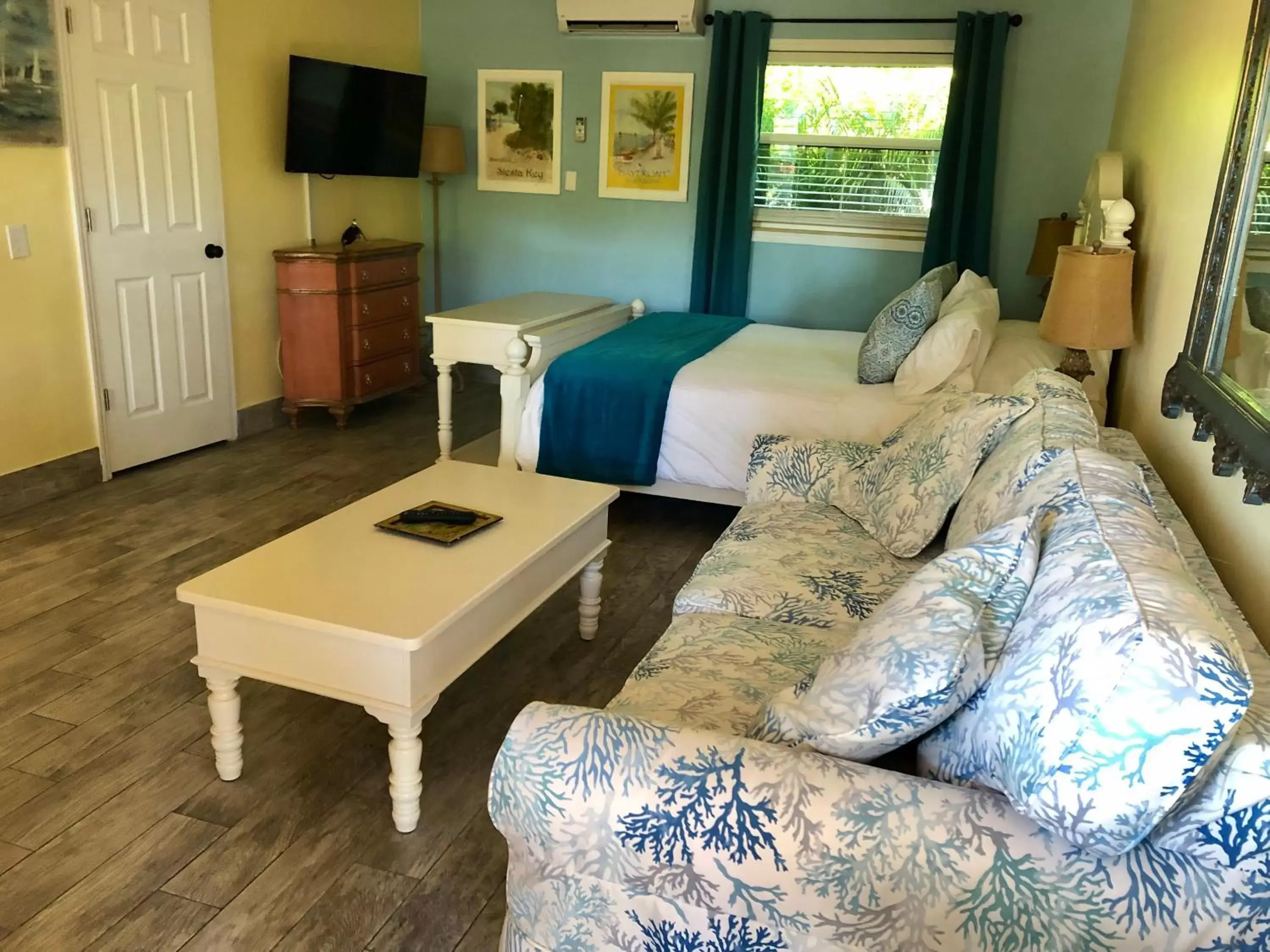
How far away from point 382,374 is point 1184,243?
3940mm

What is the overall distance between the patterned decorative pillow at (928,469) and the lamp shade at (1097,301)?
528mm

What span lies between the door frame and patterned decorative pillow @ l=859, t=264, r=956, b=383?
310 cm

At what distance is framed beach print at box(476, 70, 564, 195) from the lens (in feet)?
19.2

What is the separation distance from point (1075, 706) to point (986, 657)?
26cm

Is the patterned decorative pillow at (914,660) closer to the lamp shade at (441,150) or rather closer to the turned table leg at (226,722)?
the turned table leg at (226,722)

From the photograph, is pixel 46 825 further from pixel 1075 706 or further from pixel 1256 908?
pixel 1256 908

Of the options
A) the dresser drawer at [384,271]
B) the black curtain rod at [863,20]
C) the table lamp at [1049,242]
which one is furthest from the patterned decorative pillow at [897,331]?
the dresser drawer at [384,271]

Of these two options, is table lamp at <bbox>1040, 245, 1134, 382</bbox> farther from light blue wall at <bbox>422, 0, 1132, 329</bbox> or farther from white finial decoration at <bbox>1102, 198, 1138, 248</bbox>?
light blue wall at <bbox>422, 0, 1132, 329</bbox>

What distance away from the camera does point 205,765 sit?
2270 millimetres

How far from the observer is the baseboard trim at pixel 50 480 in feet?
12.3

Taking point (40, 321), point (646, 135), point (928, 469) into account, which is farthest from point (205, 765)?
point (646, 135)

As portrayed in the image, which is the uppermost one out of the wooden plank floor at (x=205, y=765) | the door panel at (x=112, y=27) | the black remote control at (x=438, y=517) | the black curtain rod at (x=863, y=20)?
the black curtain rod at (x=863, y=20)

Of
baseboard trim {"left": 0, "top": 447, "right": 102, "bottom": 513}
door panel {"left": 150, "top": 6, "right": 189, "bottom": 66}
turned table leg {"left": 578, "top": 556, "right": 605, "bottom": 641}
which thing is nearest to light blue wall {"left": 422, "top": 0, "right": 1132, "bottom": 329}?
door panel {"left": 150, "top": 6, "right": 189, "bottom": 66}

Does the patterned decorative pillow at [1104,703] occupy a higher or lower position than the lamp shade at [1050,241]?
lower
